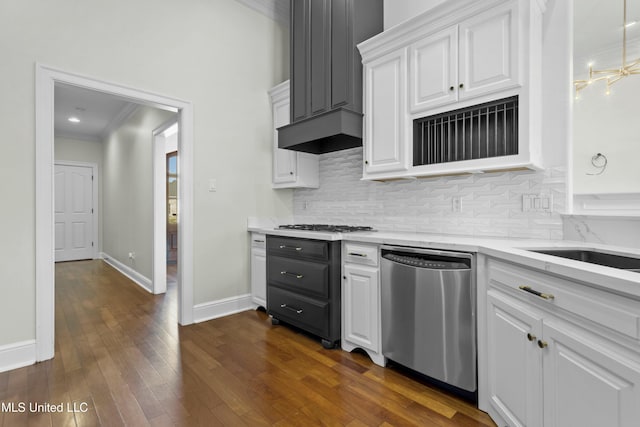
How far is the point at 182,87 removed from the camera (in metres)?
3.00

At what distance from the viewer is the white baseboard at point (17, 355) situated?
7.00 ft

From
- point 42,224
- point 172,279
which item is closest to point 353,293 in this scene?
point 42,224

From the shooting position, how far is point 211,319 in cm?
314

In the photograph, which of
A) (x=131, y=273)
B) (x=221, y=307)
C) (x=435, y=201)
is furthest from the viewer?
(x=131, y=273)

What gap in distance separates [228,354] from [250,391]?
1.82 feet

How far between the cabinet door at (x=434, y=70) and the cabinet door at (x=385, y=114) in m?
0.08

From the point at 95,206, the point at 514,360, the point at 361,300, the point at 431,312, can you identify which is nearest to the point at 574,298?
the point at 514,360

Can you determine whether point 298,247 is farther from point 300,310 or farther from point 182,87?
point 182,87

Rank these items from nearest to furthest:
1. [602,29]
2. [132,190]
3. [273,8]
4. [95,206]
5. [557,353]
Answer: [557,353] < [602,29] < [273,8] < [132,190] < [95,206]

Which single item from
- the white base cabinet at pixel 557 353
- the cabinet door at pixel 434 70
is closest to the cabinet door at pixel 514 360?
the white base cabinet at pixel 557 353

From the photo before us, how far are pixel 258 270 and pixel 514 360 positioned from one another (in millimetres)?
2444

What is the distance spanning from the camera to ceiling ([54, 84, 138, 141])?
477 centimetres

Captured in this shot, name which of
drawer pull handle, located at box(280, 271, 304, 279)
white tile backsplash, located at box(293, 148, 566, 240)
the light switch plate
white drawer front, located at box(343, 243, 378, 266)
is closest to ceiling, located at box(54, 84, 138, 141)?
white tile backsplash, located at box(293, 148, 566, 240)

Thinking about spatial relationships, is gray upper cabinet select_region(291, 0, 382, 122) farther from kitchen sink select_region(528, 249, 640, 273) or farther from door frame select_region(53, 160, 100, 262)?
door frame select_region(53, 160, 100, 262)
